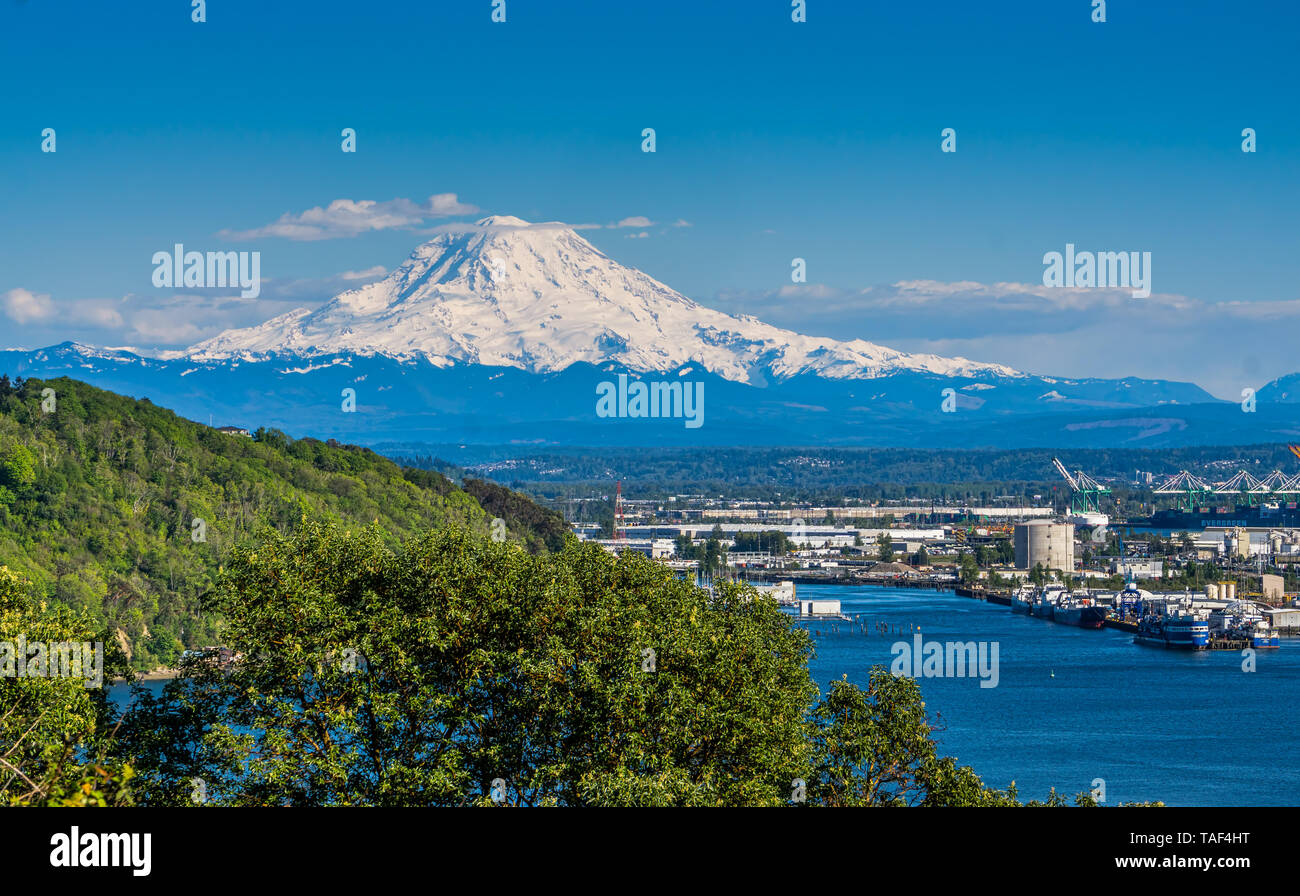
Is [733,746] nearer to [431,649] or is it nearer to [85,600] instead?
[431,649]

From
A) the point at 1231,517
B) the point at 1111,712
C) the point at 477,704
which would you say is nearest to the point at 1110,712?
the point at 1111,712

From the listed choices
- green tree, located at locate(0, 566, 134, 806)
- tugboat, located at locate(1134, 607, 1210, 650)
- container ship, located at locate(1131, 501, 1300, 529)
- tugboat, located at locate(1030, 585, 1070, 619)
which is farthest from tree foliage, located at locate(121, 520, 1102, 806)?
container ship, located at locate(1131, 501, 1300, 529)

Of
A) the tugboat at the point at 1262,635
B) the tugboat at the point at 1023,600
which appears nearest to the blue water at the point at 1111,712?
the tugboat at the point at 1262,635

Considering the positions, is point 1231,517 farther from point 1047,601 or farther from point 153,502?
point 153,502
